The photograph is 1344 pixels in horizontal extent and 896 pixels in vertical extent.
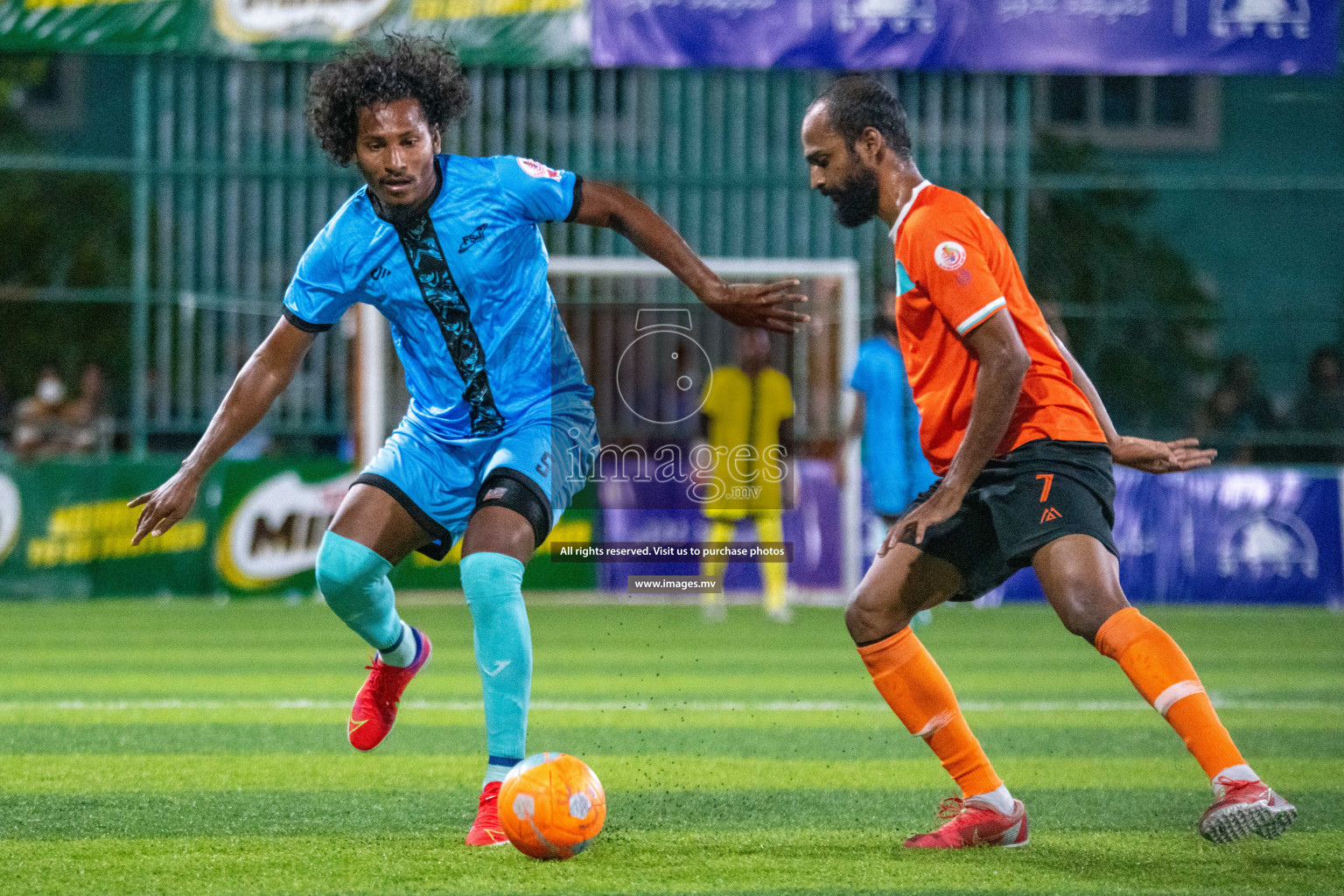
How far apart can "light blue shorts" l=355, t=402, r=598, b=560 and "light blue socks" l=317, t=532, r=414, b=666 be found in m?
0.19

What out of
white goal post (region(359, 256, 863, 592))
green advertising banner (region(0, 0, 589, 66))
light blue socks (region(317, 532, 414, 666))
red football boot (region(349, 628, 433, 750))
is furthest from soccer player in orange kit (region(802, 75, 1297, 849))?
green advertising banner (region(0, 0, 589, 66))

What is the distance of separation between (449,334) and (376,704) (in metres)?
1.28

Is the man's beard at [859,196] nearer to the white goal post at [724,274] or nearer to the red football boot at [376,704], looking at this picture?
the red football boot at [376,704]

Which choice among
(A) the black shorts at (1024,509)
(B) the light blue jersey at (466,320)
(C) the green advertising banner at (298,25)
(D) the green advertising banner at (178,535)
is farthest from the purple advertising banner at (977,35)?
(A) the black shorts at (1024,509)

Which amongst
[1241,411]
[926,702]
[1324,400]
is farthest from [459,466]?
[1324,400]

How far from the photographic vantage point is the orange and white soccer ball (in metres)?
4.11

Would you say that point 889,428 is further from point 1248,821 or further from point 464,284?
point 1248,821

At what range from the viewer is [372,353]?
525 inches

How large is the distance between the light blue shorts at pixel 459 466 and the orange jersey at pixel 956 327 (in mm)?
1014

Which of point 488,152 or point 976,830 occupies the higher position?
point 488,152

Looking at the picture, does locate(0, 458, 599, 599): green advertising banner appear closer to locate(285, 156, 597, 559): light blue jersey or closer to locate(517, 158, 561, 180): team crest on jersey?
locate(285, 156, 597, 559): light blue jersey

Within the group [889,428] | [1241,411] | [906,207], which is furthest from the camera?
[1241,411]

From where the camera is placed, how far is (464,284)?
4.61 meters

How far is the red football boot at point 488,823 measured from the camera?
4.30 m
